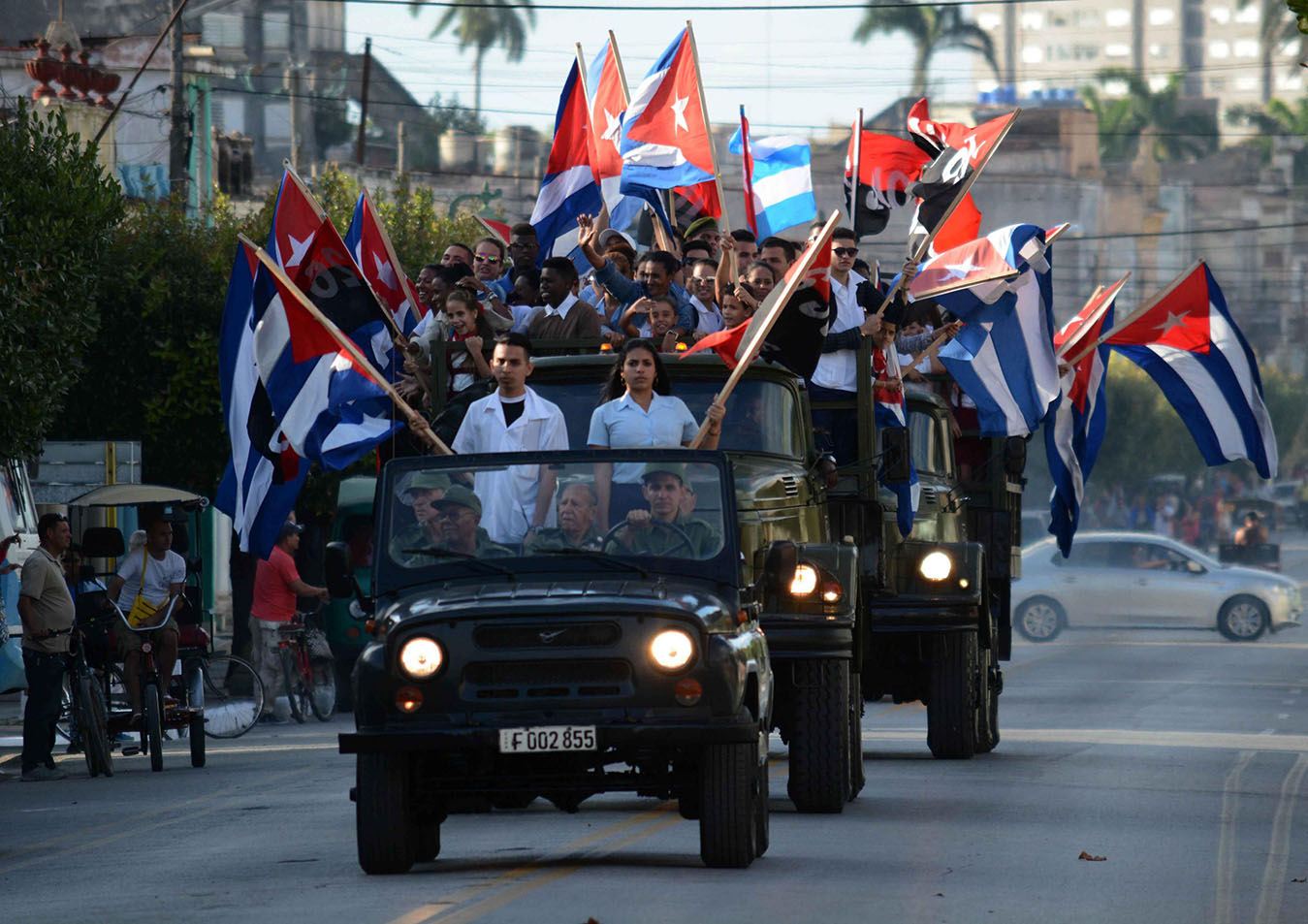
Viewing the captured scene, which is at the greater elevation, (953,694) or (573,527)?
(573,527)

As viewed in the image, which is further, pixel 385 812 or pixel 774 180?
pixel 774 180

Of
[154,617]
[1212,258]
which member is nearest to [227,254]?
[154,617]

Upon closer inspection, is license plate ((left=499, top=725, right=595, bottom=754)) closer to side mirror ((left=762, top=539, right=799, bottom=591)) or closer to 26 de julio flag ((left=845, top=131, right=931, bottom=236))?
side mirror ((left=762, top=539, right=799, bottom=591))

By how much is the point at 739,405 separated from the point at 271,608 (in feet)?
38.1

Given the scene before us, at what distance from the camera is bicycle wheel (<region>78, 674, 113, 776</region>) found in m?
18.2

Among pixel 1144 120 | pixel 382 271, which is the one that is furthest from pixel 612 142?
pixel 1144 120

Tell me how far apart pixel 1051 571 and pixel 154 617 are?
77.2 feet

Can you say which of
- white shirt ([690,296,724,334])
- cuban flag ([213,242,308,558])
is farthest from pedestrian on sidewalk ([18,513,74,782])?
white shirt ([690,296,724,334])

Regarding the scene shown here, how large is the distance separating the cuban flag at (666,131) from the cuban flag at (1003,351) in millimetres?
2525

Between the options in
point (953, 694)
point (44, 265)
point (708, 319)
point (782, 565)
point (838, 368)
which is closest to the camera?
point (782, 565)

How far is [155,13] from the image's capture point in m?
69.7

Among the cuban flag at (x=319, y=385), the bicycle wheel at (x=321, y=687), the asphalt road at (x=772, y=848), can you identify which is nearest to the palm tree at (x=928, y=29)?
the bicycle wheel at (x=321, y=687)

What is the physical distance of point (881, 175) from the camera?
2058 centimetres

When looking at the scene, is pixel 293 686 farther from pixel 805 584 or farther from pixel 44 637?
pixel 805 584
